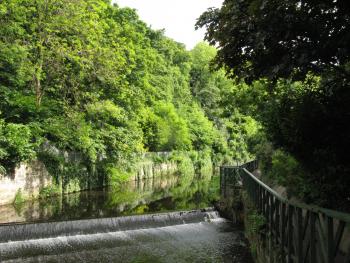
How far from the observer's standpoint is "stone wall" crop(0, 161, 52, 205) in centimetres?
1870

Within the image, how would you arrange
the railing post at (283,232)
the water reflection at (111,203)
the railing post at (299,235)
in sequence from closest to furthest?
the railing post at (299,235)
the railing post at (283,232)
the water reflection at (111,203)

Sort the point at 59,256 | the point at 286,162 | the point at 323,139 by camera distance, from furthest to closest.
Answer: the point at 59,256
the point at 286,162
the point at 323,139

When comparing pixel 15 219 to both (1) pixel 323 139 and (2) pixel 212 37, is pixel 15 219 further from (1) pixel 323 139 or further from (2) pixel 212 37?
(1) pixel 323 139

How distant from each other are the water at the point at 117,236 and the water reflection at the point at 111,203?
5 centimetres

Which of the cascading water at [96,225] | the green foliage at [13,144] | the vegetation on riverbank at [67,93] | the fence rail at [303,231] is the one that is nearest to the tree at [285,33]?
A: the fence rail at [303,231]

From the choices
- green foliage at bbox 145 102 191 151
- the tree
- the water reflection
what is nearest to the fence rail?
the tree

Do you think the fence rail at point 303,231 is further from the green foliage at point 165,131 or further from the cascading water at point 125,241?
the green foliage at point 165,131

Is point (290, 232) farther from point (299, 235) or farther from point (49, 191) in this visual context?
point (49, 191)

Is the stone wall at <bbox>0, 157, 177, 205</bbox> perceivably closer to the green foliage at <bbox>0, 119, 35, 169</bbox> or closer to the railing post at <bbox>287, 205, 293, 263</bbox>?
the green foliage at <bbox>0, 119, 35, 169</bbox>

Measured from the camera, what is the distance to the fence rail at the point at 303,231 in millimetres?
4230

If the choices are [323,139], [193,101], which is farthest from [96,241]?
[193,101]

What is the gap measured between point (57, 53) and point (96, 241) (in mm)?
12591

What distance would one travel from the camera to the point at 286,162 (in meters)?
9.28

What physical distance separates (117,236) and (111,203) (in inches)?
266
